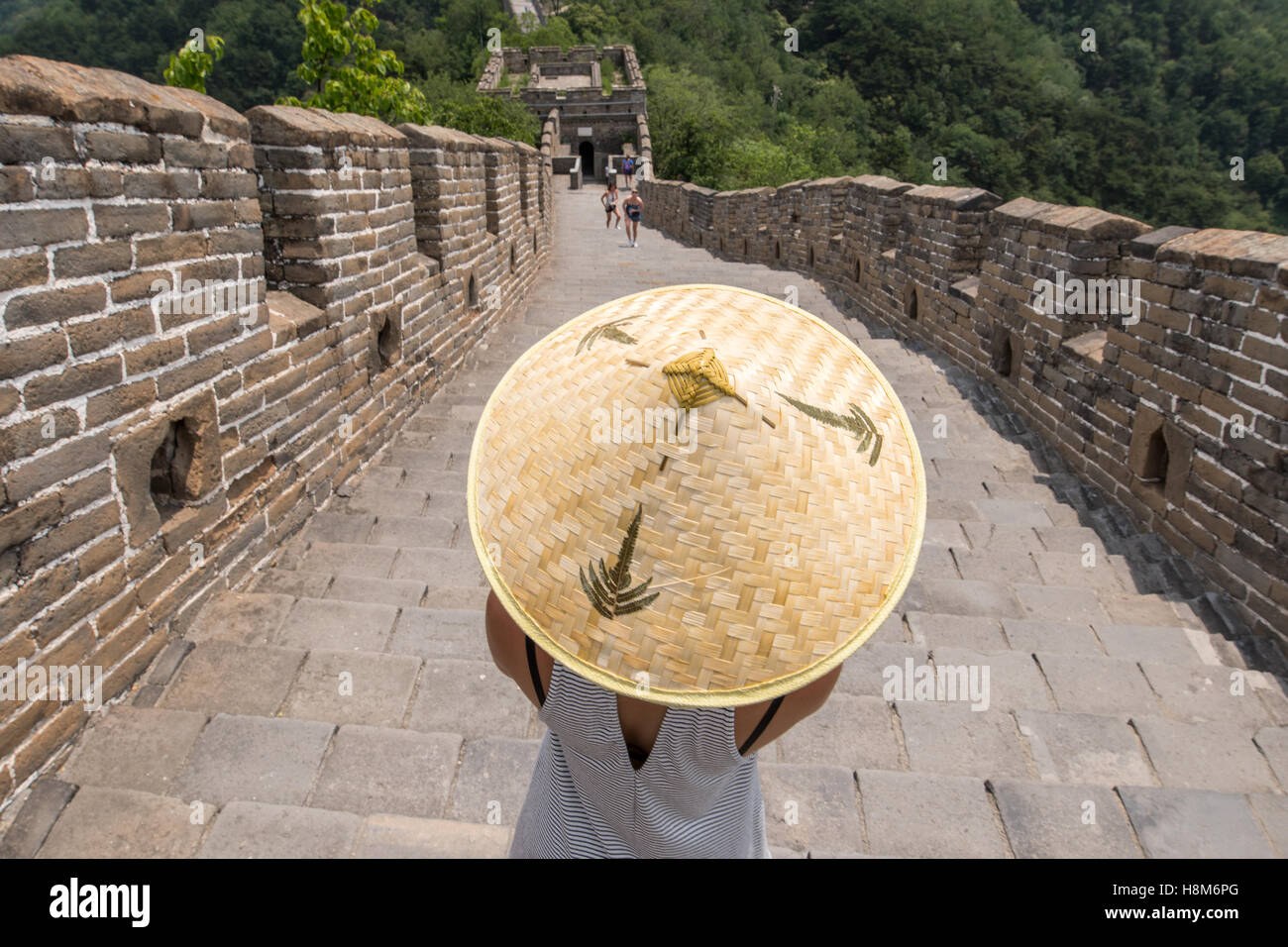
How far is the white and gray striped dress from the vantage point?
52.7 inches

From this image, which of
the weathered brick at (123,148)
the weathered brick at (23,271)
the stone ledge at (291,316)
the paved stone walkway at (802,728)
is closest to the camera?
the weathered brick at (23,271)

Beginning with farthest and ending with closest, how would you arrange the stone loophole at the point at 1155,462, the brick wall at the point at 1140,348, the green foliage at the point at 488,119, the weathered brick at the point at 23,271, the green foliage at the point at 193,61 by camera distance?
the green foliage at the point at 488,119, the green foliage at the point at 193,61, the stone loophole at the point at 1155,462, the brick wall at the point at 1140,348, the weathered brick at the point at 23,271

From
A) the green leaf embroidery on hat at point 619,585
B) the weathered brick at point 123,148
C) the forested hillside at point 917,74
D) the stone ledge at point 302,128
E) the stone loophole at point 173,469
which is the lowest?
the stone loophole at point 173,469

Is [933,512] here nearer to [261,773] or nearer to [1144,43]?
[261,773]

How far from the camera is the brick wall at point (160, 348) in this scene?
7.40 ft

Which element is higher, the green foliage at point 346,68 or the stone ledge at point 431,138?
the green foliage at point 346,68

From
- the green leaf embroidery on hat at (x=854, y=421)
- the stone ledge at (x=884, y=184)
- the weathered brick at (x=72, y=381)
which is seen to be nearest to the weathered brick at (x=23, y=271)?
the weathered brick at (x=72, y=381)

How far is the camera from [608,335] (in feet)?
4.38

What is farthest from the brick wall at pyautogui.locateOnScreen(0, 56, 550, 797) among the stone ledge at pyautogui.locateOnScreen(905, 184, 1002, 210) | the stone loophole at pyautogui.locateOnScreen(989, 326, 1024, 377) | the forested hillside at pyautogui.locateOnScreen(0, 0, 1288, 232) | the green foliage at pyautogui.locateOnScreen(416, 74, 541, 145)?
the forested hillside at pyautogui.locateOnScreen(0, 0, 1288, 232)

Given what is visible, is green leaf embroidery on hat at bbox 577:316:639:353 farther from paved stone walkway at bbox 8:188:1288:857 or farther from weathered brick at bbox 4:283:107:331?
weathered brick at bbox 4:283:107:331

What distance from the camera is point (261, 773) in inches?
93.1

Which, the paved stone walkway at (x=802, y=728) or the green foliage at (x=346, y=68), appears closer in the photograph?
the paved stone walkway at (x=802, y=728)

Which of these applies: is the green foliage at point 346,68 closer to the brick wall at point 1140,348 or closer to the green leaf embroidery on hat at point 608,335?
the brick wall at point 1140,348

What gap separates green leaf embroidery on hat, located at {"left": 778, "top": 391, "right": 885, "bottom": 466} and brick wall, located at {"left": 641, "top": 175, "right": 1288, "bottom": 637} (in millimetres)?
2860
